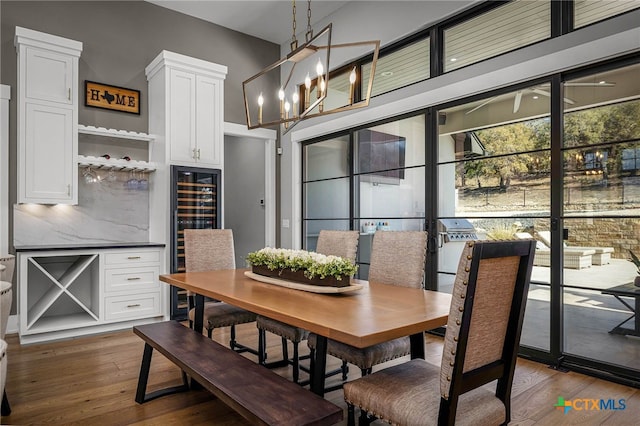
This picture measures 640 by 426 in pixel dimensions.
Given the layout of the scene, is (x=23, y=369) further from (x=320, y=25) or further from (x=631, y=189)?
(x=320, y=25)

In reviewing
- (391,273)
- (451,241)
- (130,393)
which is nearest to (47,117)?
(130,393)

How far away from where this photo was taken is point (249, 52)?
5781 mm

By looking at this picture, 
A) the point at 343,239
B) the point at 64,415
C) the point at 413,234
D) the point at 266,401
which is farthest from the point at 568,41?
the point at 64,415

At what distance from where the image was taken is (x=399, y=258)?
2.71m

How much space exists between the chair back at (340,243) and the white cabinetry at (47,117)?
2.59 metres

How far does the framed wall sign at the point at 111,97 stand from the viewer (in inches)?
176

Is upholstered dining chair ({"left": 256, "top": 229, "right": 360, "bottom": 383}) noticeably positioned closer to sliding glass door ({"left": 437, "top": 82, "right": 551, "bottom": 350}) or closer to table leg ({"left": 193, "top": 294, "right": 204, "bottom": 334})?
table leg ({"left": 193, "top": 294, "right": 204, "bottom": 334})

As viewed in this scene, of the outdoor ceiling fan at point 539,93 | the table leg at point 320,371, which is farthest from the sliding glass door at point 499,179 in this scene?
the table leg at point 320,371

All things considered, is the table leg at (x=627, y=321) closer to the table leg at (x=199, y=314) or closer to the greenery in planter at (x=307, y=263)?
the greenery in planter at (x=307, y=263)

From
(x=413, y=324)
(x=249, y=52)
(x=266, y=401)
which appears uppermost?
(x=249, y=52)

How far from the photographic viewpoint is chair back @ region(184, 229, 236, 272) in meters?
3.30

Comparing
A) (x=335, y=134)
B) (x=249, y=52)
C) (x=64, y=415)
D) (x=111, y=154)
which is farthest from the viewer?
(x=249, y=52)

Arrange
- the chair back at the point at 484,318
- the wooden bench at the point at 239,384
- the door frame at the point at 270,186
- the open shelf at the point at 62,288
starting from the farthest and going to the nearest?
the door frame at the point at 270,186
the open shelf at the point at 62,288
the wooden bench at the point at 239,384
the chair back at the point at 484,318

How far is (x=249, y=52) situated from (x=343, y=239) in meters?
3.79
